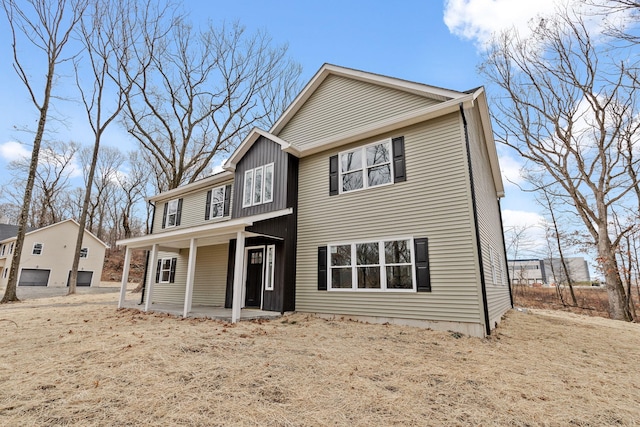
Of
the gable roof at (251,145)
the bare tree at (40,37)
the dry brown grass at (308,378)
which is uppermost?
the bare tree at (40,37)

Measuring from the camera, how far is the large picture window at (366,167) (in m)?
8.55

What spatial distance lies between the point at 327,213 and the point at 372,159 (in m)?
2.09

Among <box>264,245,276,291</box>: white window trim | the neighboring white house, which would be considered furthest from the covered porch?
the neighboring white house

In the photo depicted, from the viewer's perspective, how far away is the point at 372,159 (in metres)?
8.89

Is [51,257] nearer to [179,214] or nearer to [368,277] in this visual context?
[179,214]

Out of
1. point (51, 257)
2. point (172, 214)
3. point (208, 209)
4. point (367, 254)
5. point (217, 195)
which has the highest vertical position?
point (217, 195)

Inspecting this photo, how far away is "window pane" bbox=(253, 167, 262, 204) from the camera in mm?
10523

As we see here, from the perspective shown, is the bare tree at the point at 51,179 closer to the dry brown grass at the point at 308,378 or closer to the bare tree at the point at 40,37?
the bare tree at the point at 40,37

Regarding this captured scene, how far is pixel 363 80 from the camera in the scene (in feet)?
31.7

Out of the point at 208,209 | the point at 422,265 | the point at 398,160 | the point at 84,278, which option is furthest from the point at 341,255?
the point at 84,278

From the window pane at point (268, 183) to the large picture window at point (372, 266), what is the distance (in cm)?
285

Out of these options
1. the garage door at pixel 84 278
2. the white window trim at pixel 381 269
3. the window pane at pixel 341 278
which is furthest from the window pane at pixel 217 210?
the garage door at pixel 84 278

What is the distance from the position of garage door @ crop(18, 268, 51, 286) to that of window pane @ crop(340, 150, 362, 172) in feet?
99.8

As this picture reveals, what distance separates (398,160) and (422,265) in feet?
9.48
